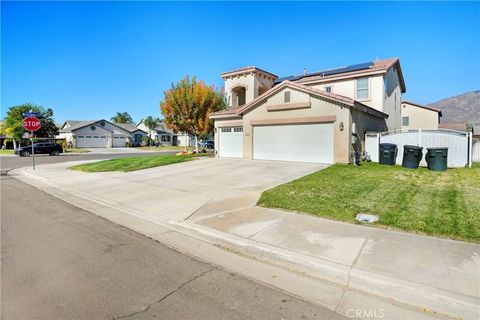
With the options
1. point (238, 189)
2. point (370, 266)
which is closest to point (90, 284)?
point (370, 266)

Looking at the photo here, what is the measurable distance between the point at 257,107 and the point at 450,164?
1129 centimetres

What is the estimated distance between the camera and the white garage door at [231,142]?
20.1 m

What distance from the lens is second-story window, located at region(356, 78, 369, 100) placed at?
18.8m

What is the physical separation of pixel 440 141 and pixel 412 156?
216 centimetres

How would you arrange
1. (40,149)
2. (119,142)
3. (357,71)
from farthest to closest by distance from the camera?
1. (119,142)
2. (40,149)
3. (357,71)

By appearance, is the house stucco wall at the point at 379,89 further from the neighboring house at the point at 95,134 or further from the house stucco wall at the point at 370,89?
the neighboring house at the point at 95,134

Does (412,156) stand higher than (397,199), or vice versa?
(412,156)

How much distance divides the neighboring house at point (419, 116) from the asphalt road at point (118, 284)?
37569 mm

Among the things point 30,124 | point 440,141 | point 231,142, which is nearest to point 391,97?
point 440,141

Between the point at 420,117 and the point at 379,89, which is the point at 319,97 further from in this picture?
the point at 420,117

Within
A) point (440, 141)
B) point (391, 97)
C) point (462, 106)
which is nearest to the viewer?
point (440, 141)

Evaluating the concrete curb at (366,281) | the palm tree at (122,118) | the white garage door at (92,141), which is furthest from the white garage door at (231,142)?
the palm tree at (122,118)

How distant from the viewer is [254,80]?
78.5 ft

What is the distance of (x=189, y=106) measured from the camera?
2402 cm
